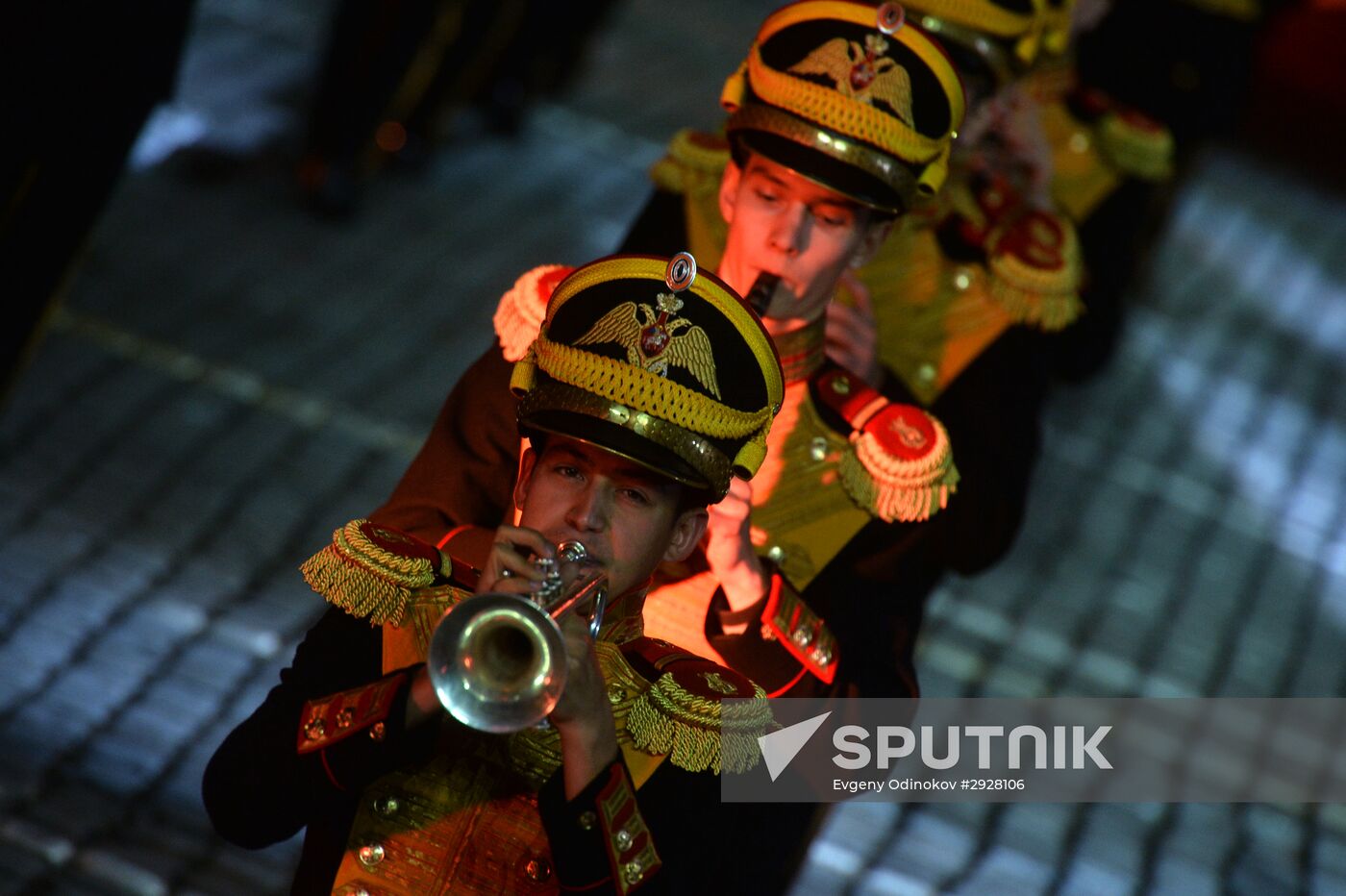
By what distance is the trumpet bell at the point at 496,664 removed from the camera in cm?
165

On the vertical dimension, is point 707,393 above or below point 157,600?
above

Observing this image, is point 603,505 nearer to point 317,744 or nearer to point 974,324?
point 317,744

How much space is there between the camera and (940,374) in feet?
9.87

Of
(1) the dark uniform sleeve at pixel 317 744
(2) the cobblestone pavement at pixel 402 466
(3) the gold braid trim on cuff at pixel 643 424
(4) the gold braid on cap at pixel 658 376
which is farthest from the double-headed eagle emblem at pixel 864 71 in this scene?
(2) the cobblestone pavement at pixel 402 466

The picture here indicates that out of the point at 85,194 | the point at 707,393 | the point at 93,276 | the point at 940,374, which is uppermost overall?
the point at 707,393

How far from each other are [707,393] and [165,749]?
1824mm

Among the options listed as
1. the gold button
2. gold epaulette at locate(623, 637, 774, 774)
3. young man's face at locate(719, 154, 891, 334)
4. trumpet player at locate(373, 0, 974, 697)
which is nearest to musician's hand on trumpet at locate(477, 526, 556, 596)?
gold epaulette at locate(623, 637, 774, 774)

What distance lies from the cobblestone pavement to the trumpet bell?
151cm

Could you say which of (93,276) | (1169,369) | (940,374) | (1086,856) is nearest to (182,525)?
(93,276)

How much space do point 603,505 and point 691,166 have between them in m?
1.24

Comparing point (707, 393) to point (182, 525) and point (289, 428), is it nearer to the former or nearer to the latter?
point (182, 525)

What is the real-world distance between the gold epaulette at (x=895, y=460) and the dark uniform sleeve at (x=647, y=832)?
48 cm

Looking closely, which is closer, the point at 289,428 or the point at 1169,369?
the point at 289,428

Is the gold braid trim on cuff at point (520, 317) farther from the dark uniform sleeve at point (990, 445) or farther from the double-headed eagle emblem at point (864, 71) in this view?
the dark uniform sleeve at point (990, 445)
